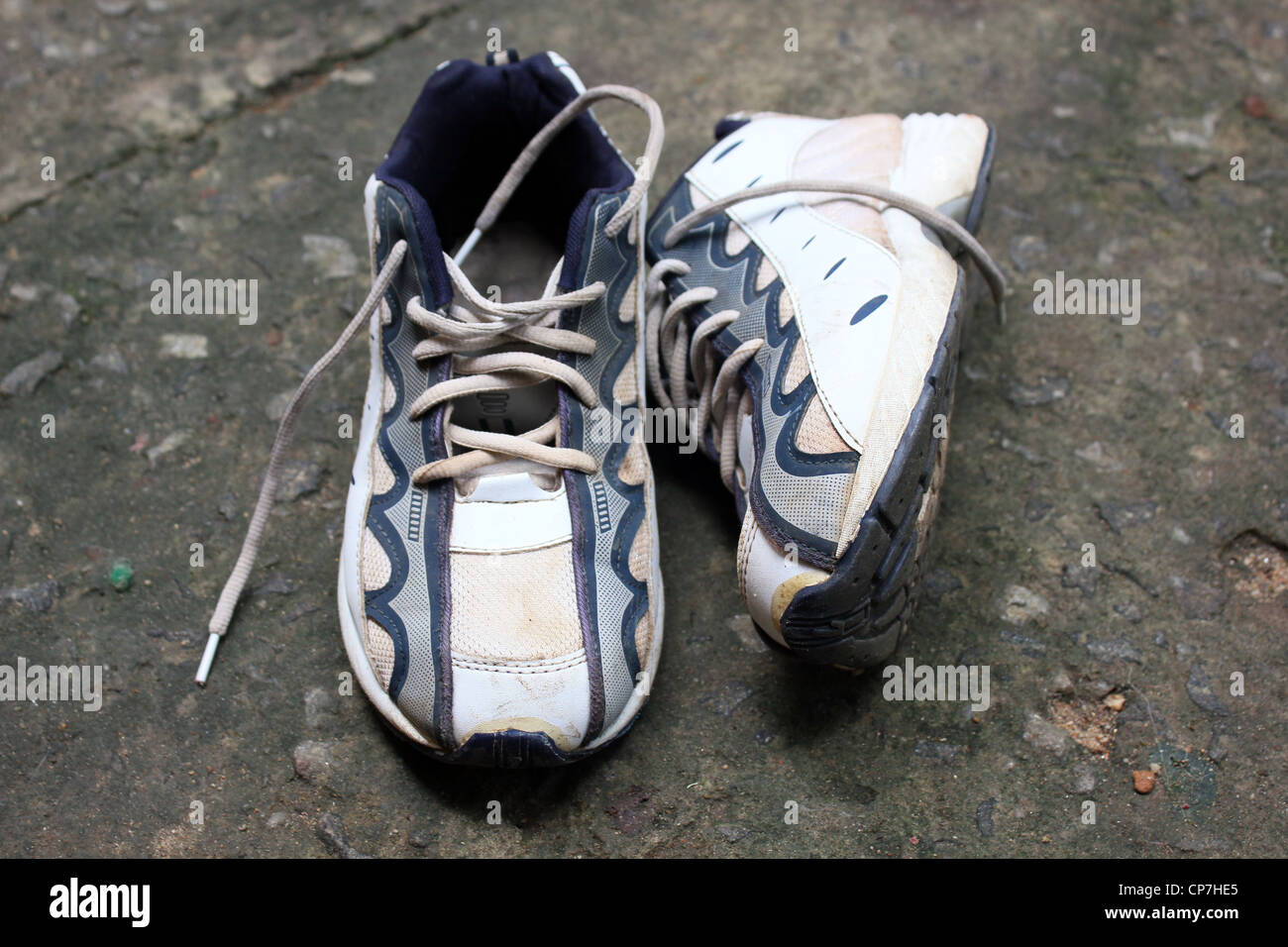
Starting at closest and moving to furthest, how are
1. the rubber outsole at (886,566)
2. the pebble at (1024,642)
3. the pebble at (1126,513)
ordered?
1. the rubber outsole at (886,566)
2. the pebble at (1024,642)
3. the pebble at (1126,513)

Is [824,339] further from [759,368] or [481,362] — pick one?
[481,362]

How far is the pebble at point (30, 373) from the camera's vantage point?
164 cm

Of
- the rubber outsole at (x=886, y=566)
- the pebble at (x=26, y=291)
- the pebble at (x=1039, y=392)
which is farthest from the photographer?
the pebble at (x=26, y=291)

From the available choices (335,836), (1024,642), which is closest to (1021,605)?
(1024,642)

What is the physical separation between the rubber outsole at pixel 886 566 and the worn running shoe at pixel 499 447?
8.9 inches

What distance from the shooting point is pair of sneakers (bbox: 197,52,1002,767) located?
1229mm

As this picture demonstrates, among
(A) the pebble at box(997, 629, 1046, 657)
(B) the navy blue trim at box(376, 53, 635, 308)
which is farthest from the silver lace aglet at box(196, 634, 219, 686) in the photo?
(A) the pebble at box(997, 629, 1046, 657)

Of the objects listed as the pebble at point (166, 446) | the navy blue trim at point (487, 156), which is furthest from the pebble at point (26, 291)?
the navy blue trim at point (487, 156)

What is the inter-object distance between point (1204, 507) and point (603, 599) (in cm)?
82

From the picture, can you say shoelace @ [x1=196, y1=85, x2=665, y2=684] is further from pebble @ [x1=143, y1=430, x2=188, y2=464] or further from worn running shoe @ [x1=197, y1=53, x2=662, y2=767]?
pebble @ [x1=143, y1=430, x2=188, y2=464]

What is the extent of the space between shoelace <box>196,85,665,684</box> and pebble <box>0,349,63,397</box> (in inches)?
18.2

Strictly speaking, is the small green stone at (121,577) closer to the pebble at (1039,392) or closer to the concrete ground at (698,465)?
the concrete ground at (698,465)

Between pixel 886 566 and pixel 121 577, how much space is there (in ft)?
3.14

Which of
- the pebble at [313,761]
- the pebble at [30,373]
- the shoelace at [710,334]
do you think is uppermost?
the shoelace at [710,334]
